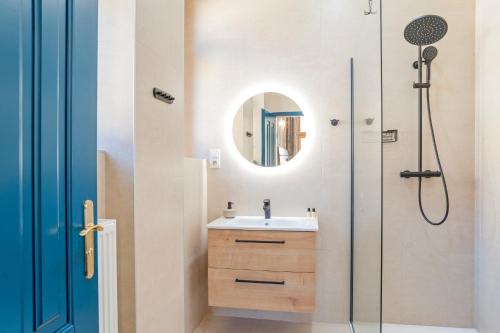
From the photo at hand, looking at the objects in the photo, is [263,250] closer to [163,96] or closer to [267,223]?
[267,223]

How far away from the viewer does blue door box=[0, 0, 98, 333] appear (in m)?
0.58

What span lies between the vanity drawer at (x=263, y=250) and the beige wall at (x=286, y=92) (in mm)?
426

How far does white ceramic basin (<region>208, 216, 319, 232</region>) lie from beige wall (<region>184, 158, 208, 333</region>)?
0.16m

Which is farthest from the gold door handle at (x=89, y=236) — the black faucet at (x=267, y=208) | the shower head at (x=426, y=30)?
the shower head at (x=426, y=30)

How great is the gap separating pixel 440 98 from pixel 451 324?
161 centimetres

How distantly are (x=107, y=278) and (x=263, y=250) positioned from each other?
104 centimetres

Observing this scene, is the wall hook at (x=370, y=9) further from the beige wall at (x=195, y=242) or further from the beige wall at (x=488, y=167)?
the beige wall at (x=195, y=242)

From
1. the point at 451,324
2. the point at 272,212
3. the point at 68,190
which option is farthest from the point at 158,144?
the point at 451,324

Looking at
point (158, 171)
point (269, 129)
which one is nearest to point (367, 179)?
point (269, 129)

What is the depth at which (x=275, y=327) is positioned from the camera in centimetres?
220

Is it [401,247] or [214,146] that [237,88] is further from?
[401,247]

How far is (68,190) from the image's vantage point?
2.52 feet

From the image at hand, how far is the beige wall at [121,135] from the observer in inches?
51.8

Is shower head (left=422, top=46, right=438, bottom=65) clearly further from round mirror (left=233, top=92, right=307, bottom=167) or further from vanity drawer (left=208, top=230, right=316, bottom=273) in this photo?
vanity drawer (left=208, top=230, right=316, bottom=273)
